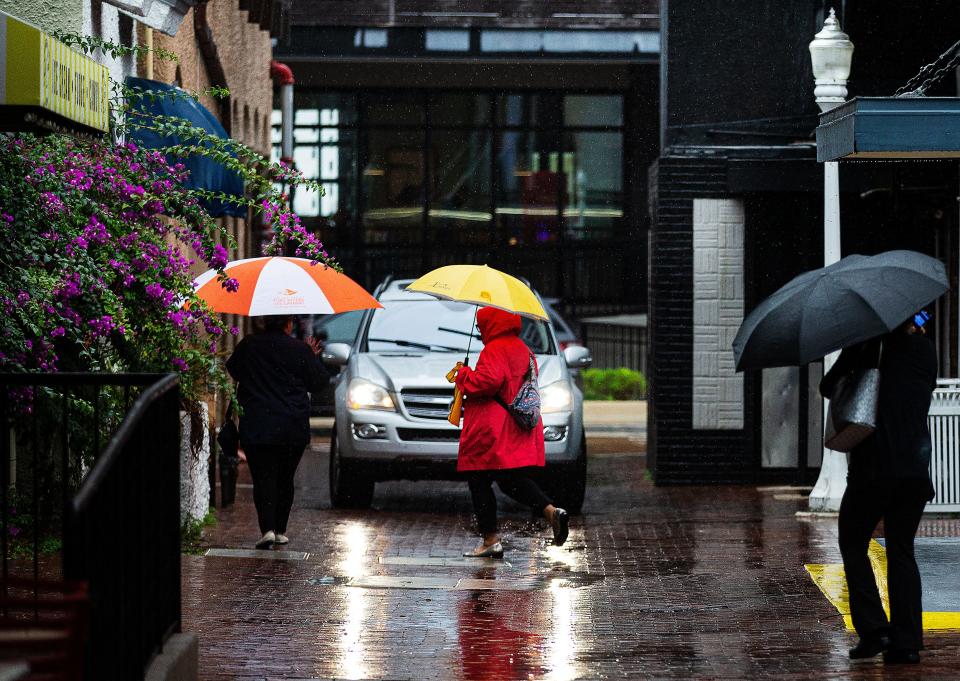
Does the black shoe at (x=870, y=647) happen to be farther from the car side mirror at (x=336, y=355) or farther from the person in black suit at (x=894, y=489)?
the car side mirror at (x=336, y=355)

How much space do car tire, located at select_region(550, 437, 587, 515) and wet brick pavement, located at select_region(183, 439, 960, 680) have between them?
0.22 metres

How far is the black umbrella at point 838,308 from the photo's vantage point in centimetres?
738

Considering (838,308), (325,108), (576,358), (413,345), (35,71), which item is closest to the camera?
(35,71)

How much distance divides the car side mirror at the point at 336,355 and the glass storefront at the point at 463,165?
17144 mm

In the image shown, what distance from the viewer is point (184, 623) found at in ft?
27.9

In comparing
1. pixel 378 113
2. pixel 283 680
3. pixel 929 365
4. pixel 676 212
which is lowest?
pixel 283 680

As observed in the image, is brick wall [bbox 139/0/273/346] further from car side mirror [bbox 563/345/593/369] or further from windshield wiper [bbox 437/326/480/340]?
car side mirror [bbox 563/345/593/369]

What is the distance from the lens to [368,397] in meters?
13.3

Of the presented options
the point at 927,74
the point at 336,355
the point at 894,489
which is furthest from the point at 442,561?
the point at 927,74

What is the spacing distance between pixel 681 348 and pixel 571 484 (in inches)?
102

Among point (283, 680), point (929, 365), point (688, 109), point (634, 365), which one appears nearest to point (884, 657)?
point (929, 365)

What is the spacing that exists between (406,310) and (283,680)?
7.48 metres

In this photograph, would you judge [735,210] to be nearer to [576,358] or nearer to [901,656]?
[576,358]

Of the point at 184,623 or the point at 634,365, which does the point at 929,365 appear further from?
the point at 634,365
